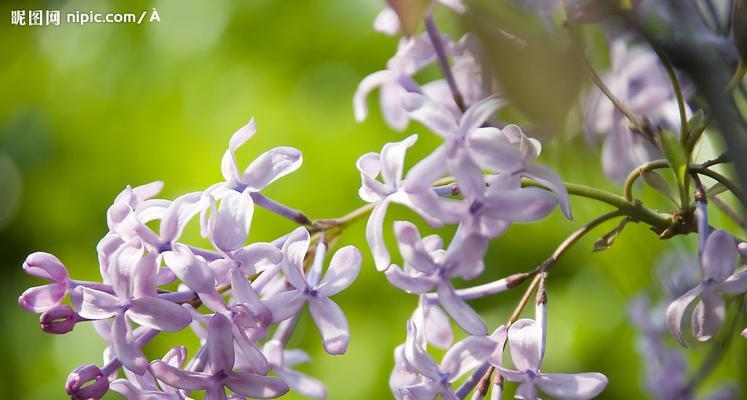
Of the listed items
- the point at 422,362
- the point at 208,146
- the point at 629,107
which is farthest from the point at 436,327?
the point at 208,146

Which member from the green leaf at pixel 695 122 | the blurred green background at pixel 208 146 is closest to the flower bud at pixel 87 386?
the green leaf at pixel 695 122

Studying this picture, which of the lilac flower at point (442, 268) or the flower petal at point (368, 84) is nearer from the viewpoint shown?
the lilac flower at point (442, 268)

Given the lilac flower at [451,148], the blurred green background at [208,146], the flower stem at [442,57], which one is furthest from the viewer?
the blurred green background at [208,146]

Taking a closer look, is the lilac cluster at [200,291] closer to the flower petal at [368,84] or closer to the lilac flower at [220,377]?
the lilac flower at [220,377]

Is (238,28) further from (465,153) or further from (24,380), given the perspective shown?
(465,153)

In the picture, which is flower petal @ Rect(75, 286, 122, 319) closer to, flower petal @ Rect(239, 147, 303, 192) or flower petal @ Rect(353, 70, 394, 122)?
flower petal @ Rect(239, 147, 303, 192)

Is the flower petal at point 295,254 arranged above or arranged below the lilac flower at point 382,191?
below

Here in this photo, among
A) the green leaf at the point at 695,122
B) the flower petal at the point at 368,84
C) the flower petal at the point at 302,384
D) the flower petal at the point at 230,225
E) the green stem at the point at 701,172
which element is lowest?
the flower petal at the point at 302,384

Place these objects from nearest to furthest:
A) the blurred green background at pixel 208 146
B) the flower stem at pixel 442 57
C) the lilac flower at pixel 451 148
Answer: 1. the lilac flower at pixel 451 148
2. the flower stem at pixel 442 57
3. the blurred green background at pixel 208 146
